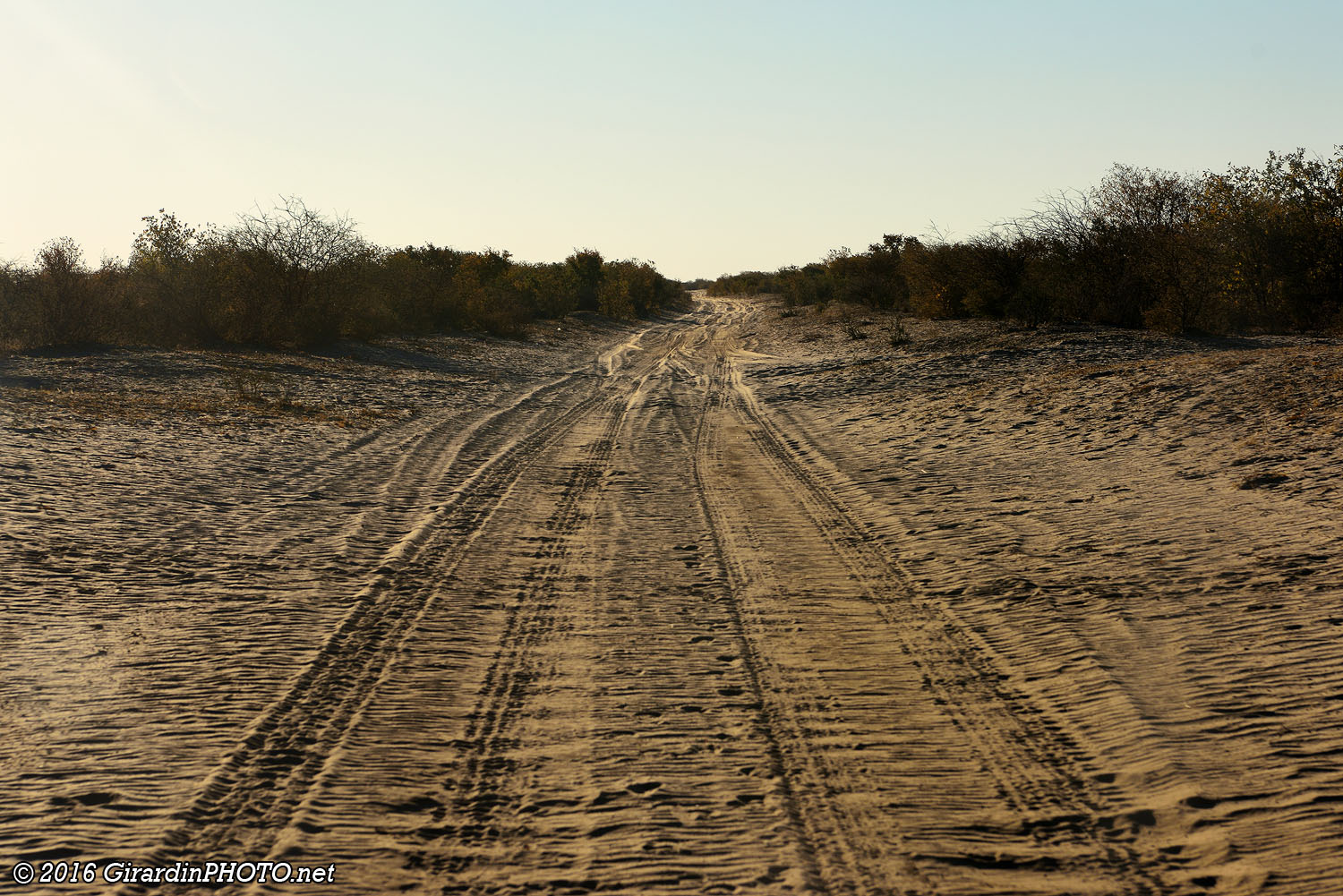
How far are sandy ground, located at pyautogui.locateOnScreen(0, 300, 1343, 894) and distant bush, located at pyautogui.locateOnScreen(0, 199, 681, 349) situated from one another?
9624 mm

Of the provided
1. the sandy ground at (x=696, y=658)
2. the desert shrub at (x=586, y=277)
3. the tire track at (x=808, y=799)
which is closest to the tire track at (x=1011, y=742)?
the sandy ground at (x=696, y=658)

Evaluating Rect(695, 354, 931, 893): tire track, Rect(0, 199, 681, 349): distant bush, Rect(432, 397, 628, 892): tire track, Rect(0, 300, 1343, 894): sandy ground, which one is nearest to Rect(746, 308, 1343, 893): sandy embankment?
Rect(0, 300, 1343, 894): sandy ground

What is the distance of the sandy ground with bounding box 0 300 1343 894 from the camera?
3697mm

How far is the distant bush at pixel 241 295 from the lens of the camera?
21.0 meters

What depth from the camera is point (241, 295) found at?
2508 centimetres

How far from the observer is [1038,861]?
3.56m

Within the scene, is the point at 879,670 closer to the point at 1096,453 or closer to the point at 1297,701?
the point at 1297,701

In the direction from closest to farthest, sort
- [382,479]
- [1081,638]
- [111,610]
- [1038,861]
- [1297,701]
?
[1038,861] → [1297,701] → [1081,638] → [111,610] → [382,479]

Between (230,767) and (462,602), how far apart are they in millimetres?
2436

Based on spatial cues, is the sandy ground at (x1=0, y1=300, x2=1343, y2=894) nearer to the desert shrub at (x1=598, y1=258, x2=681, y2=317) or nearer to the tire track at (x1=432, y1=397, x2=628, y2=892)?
the tire track at (x1=432, y1=397, x2=628, y2=892)

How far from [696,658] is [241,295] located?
74.5 feet

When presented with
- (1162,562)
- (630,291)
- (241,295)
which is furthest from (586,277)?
(1162,562)

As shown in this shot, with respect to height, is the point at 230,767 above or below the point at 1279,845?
above

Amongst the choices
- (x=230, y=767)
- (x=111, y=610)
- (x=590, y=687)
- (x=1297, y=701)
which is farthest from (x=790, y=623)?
(x=111, y=610)
